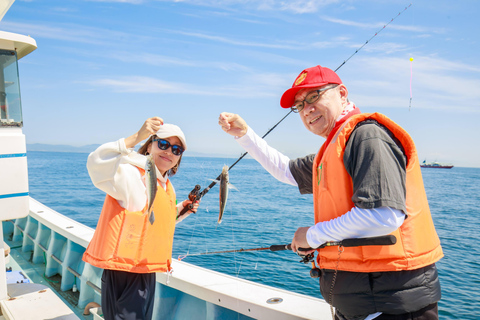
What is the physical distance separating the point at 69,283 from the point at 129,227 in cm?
332

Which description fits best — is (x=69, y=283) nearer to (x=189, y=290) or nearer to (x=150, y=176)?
(x=189, y=290)

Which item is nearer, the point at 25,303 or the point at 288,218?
the point at 25,303

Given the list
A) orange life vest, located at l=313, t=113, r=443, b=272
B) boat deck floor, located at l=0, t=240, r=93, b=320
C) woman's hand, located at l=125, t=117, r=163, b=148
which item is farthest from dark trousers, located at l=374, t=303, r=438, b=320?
boat deck floor, located at l=0, t=240, r=93, b=320

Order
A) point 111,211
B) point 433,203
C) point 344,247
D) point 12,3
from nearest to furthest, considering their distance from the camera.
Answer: point 344,247, point 111,211, point 12,3, point 433,203

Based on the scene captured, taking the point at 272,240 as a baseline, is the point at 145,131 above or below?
above

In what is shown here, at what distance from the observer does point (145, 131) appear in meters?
2.52

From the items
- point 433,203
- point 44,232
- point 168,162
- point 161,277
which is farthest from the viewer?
point 433,203

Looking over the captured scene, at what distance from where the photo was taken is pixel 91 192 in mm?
31906

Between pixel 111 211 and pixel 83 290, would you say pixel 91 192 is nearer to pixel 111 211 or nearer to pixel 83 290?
pixel 83 290

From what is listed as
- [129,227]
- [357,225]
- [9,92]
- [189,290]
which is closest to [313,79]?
[357,225]

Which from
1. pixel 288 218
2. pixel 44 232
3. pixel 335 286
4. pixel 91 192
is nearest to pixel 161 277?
pixel 335 286

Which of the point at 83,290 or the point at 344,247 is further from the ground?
the point at 344,247

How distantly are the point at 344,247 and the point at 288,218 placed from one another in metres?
16.6

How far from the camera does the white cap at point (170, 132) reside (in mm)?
2816
